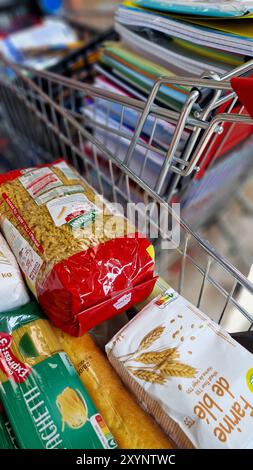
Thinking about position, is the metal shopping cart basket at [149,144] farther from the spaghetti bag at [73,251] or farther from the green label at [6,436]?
the green label at [6,436]

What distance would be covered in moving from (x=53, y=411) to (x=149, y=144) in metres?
0.54

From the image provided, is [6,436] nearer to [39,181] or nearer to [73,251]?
[73,251]

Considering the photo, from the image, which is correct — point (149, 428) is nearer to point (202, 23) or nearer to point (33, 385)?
point (33, 385)

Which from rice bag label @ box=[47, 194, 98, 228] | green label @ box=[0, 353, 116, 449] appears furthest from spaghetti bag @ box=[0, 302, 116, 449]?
rice bag label @ box=[47, 194, 98, 228]

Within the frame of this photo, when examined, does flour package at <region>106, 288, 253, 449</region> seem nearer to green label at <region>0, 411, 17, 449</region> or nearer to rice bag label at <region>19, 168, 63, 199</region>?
green label at <region>0, 411, 17, 449</region>

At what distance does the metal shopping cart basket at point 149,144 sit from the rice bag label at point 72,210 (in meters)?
0.11

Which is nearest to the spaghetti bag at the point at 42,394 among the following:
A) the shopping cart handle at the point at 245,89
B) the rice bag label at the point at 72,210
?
the rice bag label at the point at 72,210

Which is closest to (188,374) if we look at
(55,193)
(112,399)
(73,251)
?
(112,399)

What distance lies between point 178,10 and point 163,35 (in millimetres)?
116

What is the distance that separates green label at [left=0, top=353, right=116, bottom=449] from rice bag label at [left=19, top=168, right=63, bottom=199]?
0.32 meters

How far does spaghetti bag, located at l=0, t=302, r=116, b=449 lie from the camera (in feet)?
1.66

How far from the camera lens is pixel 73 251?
1.95ft

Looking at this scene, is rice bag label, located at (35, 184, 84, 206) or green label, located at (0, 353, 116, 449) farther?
rice bag label, located at (35, 184, 84, 206)

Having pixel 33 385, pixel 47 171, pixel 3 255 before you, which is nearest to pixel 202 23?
pixel 47 171
